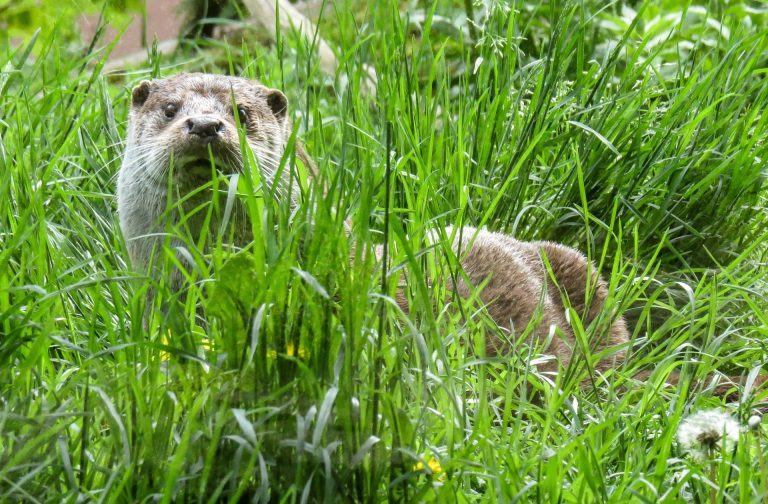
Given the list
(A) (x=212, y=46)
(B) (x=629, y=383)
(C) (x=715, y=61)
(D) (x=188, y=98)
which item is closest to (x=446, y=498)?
(B) (x=629, y=383)

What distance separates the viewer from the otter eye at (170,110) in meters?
3.72

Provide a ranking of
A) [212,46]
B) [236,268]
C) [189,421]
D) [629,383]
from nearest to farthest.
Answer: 1. [189,421]
2. [236,268]
3. [629,383]
4. [212,46]

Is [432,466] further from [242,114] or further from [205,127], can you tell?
[242,114]

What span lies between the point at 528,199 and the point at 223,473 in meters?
2.26

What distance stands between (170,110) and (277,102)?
1.21ft

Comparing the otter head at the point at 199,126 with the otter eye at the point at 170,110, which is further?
the otter eye at the point at 170,110

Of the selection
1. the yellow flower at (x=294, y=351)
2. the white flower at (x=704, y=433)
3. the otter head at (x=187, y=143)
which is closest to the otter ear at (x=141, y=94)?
the otter head at (x=187, y=143)

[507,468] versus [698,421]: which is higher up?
[698,421]

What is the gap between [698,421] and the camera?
6.57ft

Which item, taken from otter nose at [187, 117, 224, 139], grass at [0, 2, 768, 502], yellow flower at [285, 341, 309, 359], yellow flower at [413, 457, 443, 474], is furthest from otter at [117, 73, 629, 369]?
yellow flower at [285, 341, 309, 359]

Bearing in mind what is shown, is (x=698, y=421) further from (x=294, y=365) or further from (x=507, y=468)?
(x=294, y=365)

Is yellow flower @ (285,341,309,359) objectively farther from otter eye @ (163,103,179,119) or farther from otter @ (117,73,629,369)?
otter eye @ (163,103,179,119)

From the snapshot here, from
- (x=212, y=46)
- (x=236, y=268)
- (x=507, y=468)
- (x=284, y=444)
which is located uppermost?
(x=236, y=268)

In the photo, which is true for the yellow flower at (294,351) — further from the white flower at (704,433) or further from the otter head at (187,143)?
the otter head at (187,143)
